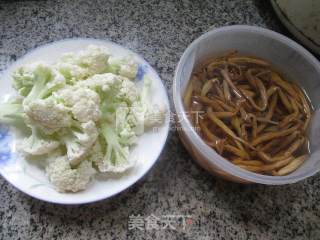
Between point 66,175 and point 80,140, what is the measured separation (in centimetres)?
7

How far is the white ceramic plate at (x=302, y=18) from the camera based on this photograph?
0.87m

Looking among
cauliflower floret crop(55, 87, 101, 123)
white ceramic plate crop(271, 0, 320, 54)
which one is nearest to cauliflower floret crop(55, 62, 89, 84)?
cauliflower floret crop(55, 87, 101, 123)

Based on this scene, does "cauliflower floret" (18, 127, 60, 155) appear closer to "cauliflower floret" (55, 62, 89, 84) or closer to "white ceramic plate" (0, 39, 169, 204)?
"white ceramic plate" (0, 39, 169, 204)

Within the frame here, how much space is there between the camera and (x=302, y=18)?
91 cm

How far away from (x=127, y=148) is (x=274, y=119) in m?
0.38

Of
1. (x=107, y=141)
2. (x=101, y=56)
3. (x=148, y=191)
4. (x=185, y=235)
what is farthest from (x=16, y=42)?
(x=185, y=235)

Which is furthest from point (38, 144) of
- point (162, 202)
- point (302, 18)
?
point (302, 18)

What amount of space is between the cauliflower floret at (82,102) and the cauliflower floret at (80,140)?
2 cm

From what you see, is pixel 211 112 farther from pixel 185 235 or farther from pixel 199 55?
pixel 185 235

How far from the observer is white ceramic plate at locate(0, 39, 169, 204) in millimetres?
652

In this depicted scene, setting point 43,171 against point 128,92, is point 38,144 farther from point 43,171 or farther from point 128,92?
point 128,92

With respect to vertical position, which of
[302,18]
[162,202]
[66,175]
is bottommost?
[162,202]

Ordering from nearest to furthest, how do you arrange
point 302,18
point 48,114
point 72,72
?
point 48,114 → point 72,72 → point 302,18

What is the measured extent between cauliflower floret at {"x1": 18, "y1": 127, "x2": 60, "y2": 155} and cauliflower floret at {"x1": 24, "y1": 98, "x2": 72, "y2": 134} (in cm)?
2
